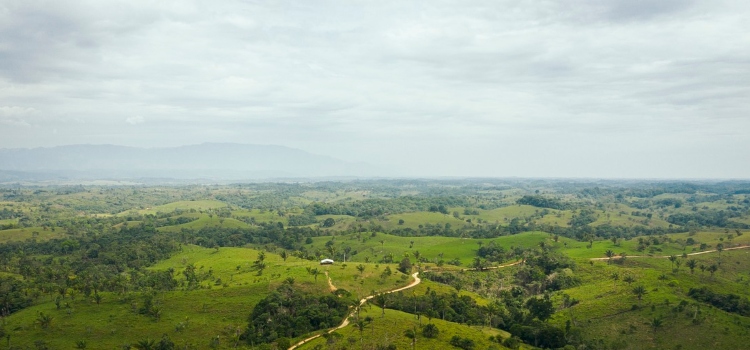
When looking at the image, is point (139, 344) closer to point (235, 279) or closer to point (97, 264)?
point (235, 279)

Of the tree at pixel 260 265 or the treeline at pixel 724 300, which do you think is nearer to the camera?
the treeline at pixel 724 300

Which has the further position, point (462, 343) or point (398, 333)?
point (398, 333)

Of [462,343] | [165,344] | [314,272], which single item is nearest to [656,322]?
[462,343]

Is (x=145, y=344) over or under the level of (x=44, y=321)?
under

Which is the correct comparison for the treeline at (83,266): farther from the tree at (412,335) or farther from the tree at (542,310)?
the tree at (542,310)

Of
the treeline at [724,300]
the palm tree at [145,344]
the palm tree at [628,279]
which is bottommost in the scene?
the palm tree at [145,344]

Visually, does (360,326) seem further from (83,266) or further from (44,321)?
(83,266)

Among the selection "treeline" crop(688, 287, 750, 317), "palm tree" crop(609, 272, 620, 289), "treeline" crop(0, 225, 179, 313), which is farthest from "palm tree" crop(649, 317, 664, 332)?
"treeline" crop(0, 225, 179, 313)

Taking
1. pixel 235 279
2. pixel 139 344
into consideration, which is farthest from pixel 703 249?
pixel 139 344

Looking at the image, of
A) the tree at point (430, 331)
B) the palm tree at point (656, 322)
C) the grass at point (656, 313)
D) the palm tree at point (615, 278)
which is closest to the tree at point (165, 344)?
the tree at point (430, 331)

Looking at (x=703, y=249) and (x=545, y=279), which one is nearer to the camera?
(x=545, y=279)

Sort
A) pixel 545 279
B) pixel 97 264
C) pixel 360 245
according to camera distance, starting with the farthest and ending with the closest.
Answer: pixel 360 245 → pixel 97 264 → pixel 545 279
